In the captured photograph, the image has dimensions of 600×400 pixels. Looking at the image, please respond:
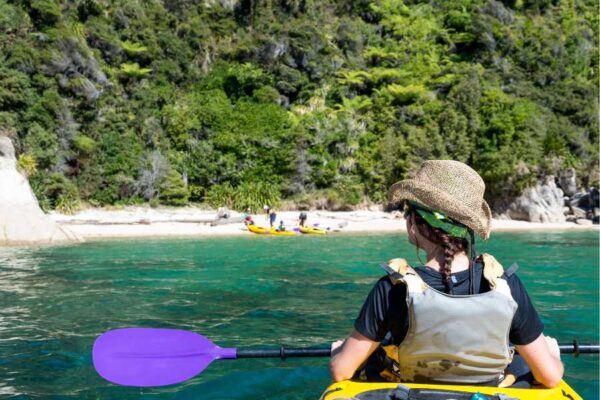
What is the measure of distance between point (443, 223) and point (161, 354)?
2122 mm

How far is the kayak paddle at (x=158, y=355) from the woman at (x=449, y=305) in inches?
40.0

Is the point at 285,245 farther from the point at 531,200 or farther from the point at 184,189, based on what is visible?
the point at 531,200

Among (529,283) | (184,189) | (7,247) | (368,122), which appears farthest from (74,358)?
(368,122)

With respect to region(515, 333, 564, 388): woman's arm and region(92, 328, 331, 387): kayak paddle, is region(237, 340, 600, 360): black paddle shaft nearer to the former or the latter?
region(92, 328, 331, 387): kayak paddle

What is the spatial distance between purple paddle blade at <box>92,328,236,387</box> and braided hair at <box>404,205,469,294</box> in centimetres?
169

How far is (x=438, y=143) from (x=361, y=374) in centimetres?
3172

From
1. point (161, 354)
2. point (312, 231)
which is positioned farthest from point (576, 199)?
point (161, 354)

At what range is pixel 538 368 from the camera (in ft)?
7.73

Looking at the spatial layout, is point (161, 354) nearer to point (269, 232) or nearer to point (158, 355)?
point (158, 355)

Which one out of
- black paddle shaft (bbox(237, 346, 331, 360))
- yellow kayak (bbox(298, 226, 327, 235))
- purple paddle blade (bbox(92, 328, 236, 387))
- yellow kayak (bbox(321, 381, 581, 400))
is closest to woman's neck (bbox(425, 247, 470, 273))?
yellow kayak (bbox(321, 381, 581, 400))

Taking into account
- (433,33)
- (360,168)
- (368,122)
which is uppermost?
(433,33)

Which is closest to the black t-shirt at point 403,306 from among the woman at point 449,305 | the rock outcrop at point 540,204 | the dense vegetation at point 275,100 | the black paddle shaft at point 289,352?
the woman at point 449,305

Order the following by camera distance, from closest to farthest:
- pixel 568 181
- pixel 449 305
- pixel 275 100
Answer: pixel 449 305
pixel 568 181
pixel 275 100

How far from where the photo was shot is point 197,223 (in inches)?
1011
